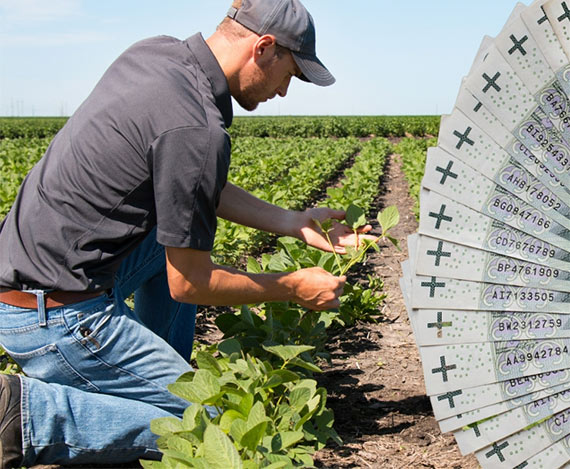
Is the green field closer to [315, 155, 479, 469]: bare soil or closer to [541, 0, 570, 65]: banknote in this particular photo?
[315, 155, 479, 469]: bare soil

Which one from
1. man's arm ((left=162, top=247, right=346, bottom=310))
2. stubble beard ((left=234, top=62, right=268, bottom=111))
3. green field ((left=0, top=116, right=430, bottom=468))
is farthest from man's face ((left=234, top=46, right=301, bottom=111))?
green field ((left=0, top=116, right=430, bottom=468))

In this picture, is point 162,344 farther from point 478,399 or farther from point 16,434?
point 478,399

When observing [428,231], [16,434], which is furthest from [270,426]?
[16,434]

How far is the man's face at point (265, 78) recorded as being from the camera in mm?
2131

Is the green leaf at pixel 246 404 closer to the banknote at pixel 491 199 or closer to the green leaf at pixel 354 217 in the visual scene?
the banknote at pixel 491 199

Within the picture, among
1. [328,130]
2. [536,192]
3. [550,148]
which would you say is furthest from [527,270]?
[328,130]

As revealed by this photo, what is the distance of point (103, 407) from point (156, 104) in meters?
0.99

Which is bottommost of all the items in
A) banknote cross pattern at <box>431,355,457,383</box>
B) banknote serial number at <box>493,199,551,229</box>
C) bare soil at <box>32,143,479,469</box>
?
bare soil at <box>32,143,479,469</box>

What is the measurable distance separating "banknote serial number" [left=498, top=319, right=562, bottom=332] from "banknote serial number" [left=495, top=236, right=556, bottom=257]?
190 mm

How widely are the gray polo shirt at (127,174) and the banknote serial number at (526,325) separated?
879 millimetres

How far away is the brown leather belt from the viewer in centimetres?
213

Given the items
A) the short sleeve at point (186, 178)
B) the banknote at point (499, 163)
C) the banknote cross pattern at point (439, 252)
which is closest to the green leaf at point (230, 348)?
the short sleeve at point (186, 178)

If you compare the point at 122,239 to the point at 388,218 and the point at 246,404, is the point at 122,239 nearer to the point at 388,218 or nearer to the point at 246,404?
the point at 246,404

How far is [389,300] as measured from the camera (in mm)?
4645
